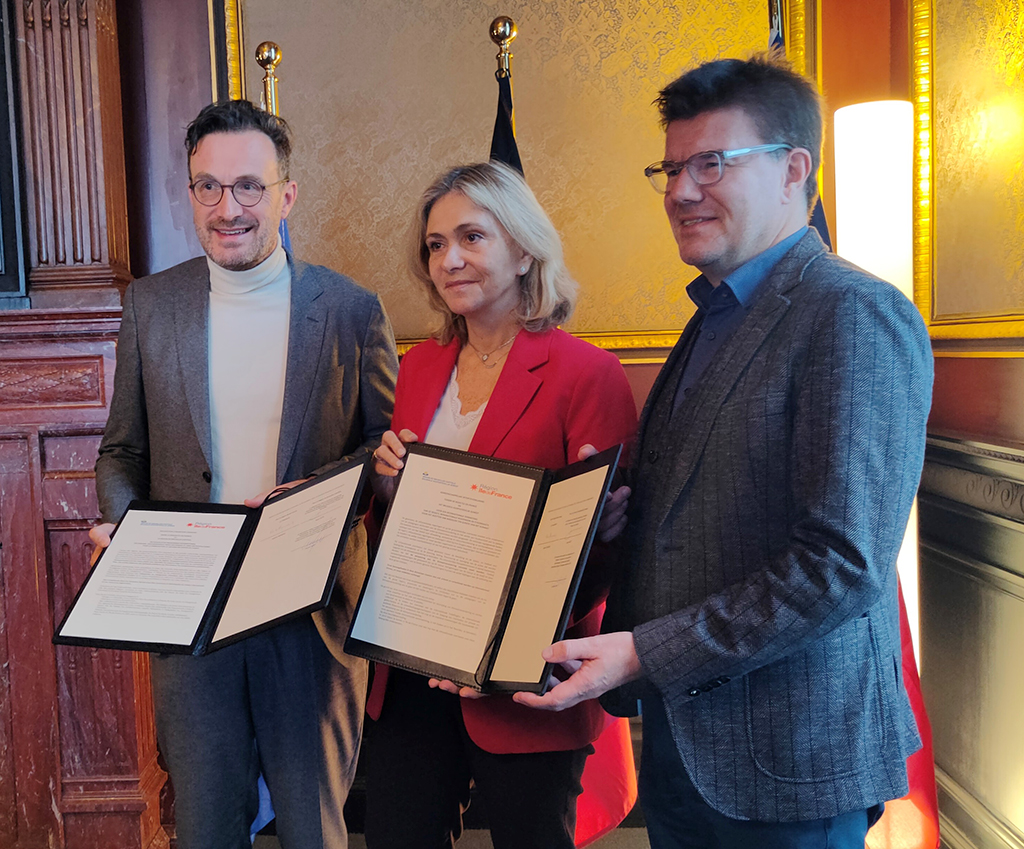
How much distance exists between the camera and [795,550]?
3.21 ft

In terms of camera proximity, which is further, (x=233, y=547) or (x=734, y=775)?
(x=233, y=547)

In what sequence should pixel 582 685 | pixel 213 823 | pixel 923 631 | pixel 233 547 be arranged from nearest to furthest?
pixel 582 685
pixel 233 547
pixel 213 823
pixel 923 631

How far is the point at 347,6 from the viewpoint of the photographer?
286 centimetres

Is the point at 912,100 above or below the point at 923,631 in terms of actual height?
above

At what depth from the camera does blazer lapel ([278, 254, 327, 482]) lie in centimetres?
172

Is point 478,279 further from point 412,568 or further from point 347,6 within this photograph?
point 347,6

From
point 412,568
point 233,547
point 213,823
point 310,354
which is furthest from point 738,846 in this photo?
point 310,354

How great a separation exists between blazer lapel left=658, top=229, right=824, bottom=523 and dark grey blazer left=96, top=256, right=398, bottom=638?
2.89ft

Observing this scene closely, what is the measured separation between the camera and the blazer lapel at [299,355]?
67.7 inches

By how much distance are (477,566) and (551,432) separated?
301 millimetres

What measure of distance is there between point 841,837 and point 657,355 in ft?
6.77

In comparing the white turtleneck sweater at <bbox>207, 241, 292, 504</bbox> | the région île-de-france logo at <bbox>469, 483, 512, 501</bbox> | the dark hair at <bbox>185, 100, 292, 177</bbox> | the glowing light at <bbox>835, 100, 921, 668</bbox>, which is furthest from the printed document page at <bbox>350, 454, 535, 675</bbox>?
the glowing light at <bbox>835, 100, 921, 668</bbox>

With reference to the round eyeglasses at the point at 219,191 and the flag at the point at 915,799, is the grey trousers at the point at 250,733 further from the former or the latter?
the flag at the point at 915,799

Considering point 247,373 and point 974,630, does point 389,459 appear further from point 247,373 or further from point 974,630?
point 974,630
